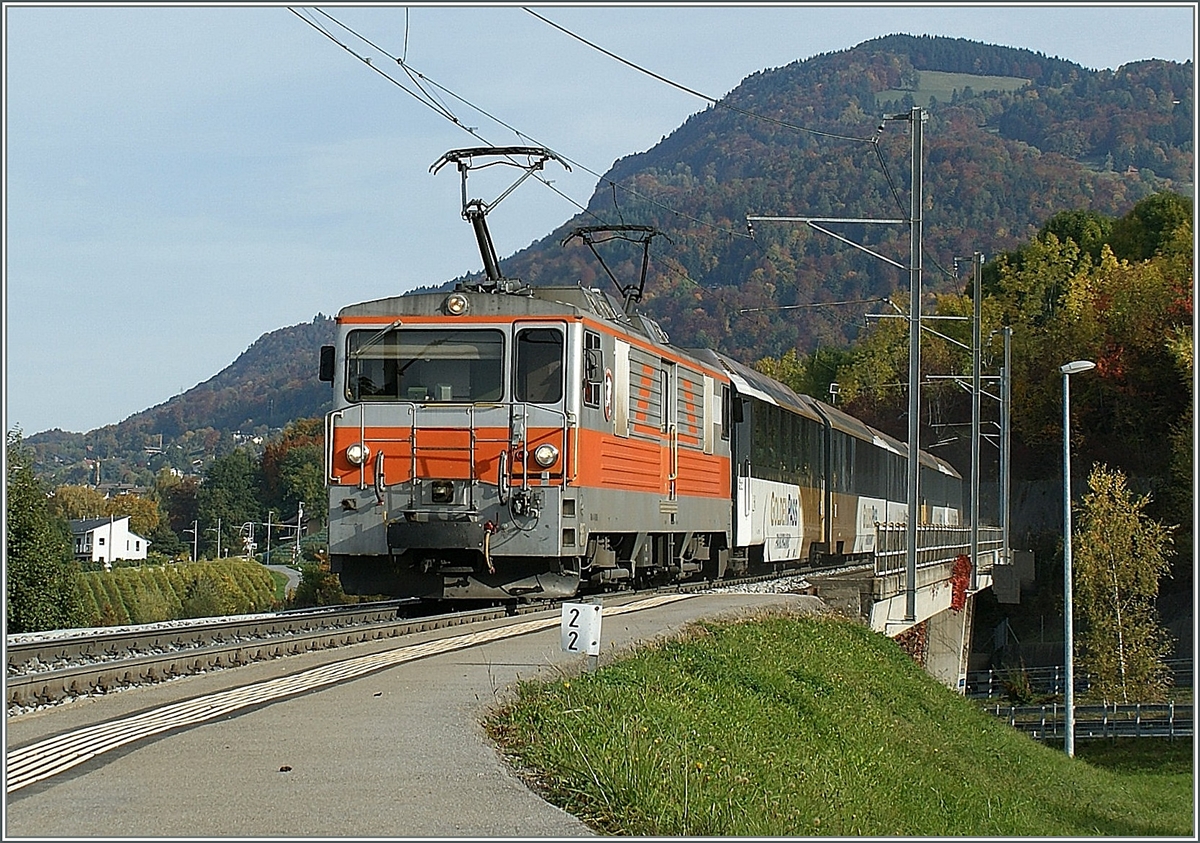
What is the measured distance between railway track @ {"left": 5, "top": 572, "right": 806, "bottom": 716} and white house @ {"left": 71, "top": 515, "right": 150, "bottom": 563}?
110 metres

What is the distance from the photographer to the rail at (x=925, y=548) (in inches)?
1164

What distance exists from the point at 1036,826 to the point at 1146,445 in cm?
5138

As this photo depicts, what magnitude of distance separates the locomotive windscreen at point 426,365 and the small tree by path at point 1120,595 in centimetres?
3618

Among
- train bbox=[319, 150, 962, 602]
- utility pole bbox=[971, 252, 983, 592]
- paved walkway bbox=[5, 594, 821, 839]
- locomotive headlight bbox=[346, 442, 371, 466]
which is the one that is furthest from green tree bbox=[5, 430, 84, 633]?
paved walkway bbox=[5, 594, 821, 839]

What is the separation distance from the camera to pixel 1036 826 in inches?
555

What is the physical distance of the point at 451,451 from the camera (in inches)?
698

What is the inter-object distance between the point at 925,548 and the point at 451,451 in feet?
56.3

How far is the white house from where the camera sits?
125m

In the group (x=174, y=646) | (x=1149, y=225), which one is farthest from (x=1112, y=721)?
(x=1149, y=225)

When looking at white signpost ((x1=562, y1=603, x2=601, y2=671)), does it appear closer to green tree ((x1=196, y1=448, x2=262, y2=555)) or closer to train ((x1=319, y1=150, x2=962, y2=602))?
train ((x1=319, y1=150, x2=962, y2=602))

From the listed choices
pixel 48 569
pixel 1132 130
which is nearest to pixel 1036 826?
pixel 48 569

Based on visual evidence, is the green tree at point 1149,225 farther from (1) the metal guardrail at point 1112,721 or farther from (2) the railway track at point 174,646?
(2) the railway track at point 174,646

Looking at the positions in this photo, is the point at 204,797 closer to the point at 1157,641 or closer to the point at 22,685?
the point at 22,685

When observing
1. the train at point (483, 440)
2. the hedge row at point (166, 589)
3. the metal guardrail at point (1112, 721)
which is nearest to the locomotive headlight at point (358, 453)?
the train at point (483, 440)
